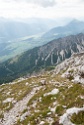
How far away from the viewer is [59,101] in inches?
1436

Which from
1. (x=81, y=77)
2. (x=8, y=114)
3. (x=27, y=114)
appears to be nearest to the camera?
(x=27, y=114)

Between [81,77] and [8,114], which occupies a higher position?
[81,77]

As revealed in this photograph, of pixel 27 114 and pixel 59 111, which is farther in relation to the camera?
pixel 27 114

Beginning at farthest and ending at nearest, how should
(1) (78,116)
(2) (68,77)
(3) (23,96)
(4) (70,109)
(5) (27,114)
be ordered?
(2) (68,77) < (3) (23,96) < (5) (27,114) < (4) (70,109) < (1) (78,116)

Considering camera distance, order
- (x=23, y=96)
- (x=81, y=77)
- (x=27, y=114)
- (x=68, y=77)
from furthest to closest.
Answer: (x=68, y=77), (x=81, y=77), (x=23, y=96), (x=27, y=114)

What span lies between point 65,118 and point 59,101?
23.5 feet

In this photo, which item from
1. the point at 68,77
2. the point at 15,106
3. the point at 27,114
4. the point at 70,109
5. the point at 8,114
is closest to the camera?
the point at 70,109

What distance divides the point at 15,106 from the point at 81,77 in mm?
18945

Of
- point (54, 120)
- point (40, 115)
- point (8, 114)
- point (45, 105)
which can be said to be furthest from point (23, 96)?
point (54, 120)

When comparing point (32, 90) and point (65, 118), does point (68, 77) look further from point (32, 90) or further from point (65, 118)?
point (65, 118)

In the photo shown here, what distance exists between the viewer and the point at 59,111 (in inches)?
1297

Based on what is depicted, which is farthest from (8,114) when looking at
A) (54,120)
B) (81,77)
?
(81,77)

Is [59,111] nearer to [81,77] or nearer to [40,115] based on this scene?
[40,115]

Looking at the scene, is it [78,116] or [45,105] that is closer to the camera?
[78,116]
